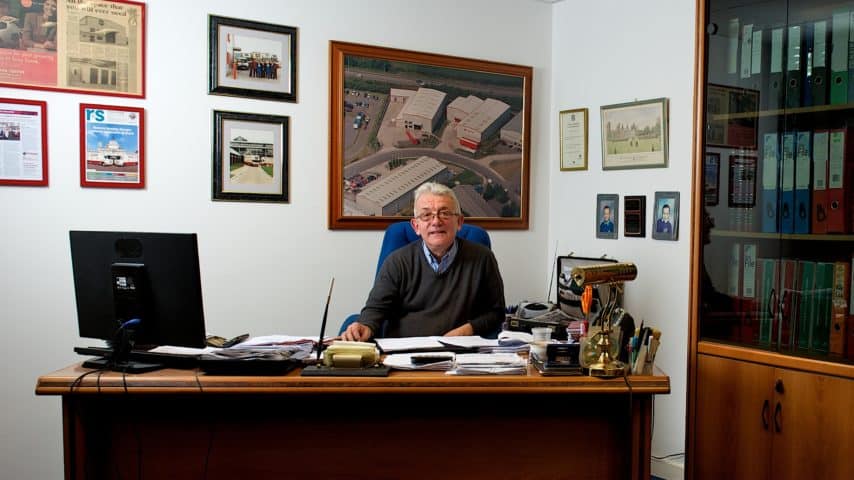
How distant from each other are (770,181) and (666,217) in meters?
0.82

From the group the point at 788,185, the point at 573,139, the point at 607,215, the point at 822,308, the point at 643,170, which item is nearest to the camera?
the point at 822,308

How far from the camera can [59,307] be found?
298 cm

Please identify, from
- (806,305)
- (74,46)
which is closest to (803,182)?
(806,305)

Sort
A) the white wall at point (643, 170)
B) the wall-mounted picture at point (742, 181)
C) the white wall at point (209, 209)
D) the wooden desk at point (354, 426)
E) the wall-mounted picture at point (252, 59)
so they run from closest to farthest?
the wooden desk at point (354, 426), the wall-mounted picture at point (742, 181), the white wall at point (209, 209), the wall-mounted picture at point (252, 59), the white wall at point (643, 170)

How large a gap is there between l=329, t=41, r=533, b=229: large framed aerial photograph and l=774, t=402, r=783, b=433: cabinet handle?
1.89 meters

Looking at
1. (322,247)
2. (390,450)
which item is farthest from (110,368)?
(322,247)

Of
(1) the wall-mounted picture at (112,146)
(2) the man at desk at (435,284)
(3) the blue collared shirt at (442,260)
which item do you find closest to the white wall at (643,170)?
(2) the man at desk at (435,284)

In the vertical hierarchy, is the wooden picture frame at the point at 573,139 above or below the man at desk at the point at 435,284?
above

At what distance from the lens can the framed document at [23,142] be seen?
Answer: 2846 mm

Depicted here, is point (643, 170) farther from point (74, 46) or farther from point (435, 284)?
point (74, 46)

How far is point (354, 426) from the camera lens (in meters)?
1.91

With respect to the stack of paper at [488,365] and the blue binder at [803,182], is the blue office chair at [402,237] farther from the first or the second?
the blue binder at [803,182]

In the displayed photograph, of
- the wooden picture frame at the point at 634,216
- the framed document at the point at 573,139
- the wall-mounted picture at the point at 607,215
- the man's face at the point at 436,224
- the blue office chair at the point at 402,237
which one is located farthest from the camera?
the framed document at the point at 573,139

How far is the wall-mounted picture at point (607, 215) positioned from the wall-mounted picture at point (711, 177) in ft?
3.29
